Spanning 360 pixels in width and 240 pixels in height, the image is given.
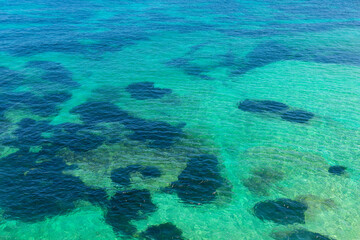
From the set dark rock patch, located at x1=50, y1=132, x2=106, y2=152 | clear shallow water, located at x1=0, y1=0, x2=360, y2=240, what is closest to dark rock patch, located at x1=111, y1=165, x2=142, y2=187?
clear shallow water, located at x1=0, y1=0, x2=360, y2=240

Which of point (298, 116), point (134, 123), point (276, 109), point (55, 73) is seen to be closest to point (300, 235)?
point (298, 116)

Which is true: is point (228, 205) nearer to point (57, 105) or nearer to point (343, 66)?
point (57, 105)

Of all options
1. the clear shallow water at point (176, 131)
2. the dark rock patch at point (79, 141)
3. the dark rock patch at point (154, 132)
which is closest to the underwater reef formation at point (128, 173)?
the clear shallow water at point (176, 131)

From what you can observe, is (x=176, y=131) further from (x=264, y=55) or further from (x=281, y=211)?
(x=264, y=55)

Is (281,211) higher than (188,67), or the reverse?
(188,67)

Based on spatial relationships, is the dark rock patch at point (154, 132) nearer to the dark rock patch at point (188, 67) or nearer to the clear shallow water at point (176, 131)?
the clear shallow water at point (176, 131)
